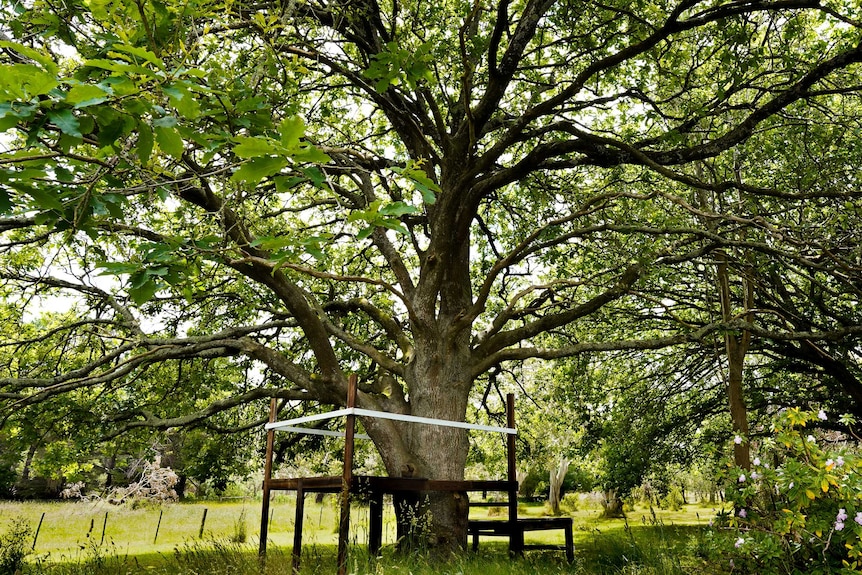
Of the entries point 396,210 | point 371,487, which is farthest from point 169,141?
point 371,487

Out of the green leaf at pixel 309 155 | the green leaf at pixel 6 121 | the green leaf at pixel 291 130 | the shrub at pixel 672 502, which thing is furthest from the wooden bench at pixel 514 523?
the shrub at pixel 672 502

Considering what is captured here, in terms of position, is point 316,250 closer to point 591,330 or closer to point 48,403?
point 48,403

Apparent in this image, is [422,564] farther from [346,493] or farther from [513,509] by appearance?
[513,509]

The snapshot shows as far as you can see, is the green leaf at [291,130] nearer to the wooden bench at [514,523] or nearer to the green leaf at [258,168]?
the green leaf at [258,168]

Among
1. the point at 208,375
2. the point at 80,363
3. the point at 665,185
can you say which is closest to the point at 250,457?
the point at 208,375

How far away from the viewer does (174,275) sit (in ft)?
9.14

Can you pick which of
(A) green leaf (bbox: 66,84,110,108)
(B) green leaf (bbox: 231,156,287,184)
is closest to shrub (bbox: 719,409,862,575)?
(B) green leaf (bbox: 231,156,287,184)

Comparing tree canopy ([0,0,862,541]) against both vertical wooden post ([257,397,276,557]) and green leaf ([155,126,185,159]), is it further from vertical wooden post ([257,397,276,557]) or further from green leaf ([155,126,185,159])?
green leaf ([155,126,185,159])

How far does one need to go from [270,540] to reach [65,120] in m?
8.32

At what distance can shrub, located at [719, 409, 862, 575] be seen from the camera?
14.3ft

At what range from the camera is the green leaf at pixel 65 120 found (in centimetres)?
200

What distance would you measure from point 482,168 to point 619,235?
2333 mm

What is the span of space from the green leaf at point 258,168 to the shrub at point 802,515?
4.43 m

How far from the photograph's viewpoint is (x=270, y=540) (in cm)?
896
